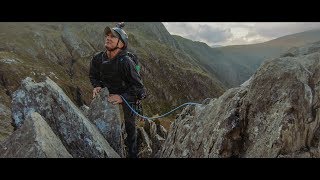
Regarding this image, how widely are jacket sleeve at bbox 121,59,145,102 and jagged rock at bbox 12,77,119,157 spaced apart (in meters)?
1.98

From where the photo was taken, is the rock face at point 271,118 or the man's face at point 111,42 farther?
the man's face at point 111,42

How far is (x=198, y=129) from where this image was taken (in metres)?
16.4

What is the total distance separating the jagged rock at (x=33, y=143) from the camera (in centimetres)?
1105

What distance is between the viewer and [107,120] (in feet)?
54.3

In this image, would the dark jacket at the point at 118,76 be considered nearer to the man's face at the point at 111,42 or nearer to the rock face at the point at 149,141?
the man's face at the point at 111,42

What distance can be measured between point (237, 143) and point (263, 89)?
2153 millimetres

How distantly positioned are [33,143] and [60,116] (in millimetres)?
3398

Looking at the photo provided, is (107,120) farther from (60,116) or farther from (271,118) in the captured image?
(271,118)

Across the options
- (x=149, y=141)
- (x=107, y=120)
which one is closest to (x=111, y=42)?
(x=107, y=120)

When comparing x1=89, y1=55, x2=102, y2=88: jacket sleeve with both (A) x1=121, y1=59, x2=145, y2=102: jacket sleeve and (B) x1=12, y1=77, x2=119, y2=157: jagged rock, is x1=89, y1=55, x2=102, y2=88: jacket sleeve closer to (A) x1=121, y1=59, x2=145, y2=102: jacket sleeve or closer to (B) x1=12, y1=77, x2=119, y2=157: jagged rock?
(A) x1=121, y1=59, x2=145, y2=102: jacket sleeve

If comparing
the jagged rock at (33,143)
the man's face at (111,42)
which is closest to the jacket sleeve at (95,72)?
the man's face at (111,42)

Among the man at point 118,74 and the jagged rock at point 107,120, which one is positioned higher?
the man at point 118,74
